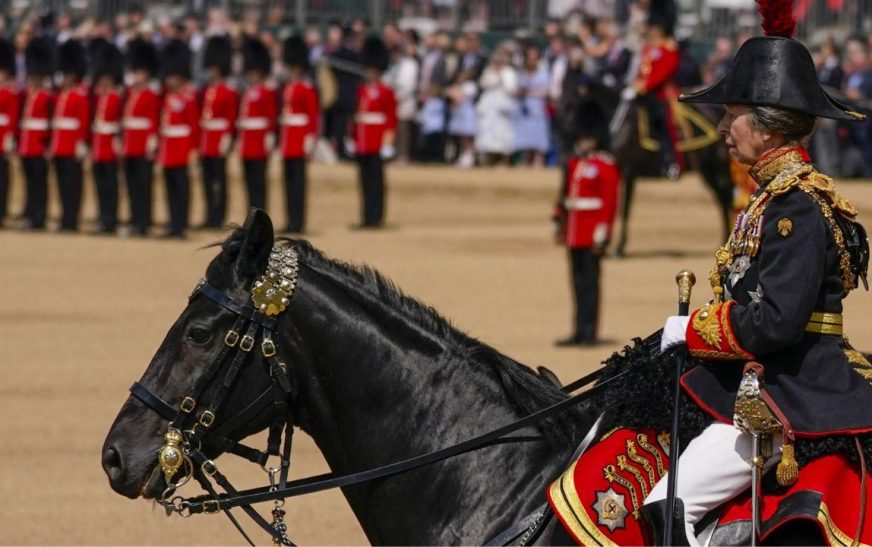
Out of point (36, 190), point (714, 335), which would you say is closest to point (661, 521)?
point (714, 335)

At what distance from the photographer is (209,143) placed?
1911cm

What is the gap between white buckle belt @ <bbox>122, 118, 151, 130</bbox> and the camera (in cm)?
1881

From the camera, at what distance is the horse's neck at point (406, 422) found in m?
4.21

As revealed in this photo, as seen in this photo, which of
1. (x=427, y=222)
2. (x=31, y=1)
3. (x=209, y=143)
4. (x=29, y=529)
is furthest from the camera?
(x=31, y=1)

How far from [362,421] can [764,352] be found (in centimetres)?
101

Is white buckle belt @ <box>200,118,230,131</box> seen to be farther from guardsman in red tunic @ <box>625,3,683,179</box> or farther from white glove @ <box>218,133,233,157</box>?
guardsman in red tunic @ <box>625,3,683,179</box>

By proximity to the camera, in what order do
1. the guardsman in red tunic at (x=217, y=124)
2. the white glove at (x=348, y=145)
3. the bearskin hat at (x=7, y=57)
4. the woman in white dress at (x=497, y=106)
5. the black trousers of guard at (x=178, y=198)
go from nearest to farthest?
the black trousers of guard at (x=178, y=198)
the guardsman in red tunic at (x=217, y=124)
the bearskin hat at (x=7, y=57)
the woman in white dress at (x=497, y=106)
the white glove at (x=348, y=145)

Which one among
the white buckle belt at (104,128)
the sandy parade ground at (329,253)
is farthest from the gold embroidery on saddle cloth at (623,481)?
the white buckle belt at (104,128)

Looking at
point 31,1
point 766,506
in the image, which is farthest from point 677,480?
Answer: point 31,1

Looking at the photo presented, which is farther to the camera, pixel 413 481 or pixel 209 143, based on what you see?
pixel 209 143

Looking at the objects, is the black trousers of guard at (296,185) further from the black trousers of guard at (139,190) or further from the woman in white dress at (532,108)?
the woman in white dress at (532,108)

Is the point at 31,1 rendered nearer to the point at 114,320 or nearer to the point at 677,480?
the point at 114,320

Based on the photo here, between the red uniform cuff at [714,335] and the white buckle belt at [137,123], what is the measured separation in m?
15.4

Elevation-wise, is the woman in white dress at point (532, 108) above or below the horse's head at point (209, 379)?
below
